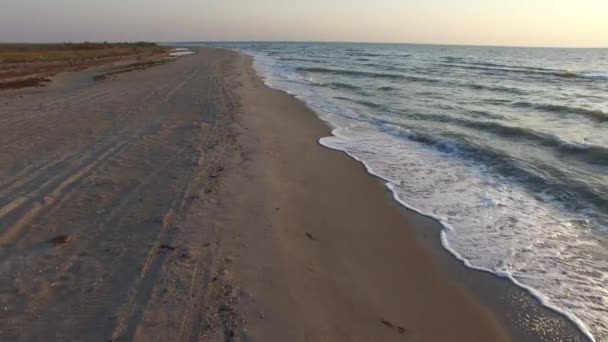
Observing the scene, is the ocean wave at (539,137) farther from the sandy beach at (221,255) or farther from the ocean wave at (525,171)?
the sandy beach at (221,255)

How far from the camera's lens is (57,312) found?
3.60 meters

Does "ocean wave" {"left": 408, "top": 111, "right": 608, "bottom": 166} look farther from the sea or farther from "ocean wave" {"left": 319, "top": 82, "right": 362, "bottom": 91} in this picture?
"ocean wave" {"left": 319, "top": 82, "right": 362, "bottom": 91}

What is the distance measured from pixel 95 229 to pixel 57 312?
1.78 meters

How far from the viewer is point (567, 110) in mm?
16656

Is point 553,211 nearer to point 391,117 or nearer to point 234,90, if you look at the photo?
point 391,117

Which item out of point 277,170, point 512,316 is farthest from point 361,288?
point 277,170

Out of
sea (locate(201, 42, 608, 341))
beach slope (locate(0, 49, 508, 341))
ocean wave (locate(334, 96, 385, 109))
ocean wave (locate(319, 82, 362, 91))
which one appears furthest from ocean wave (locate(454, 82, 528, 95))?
beach slope (locate(0, 49, 508, 341))

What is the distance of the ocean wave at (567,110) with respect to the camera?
1513 centimetres

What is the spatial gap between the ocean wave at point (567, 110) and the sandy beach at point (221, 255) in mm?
11927

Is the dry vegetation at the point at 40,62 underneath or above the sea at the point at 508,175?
above

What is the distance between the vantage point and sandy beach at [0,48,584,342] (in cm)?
365

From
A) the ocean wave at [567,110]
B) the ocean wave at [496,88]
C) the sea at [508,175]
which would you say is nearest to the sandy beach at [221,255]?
the sea at [508,175]

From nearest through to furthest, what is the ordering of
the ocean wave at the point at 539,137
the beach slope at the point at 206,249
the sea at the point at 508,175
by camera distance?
→ the beach slope at the point at 206,249, the sea at the point at 508,175, the ocean wave at the point at 539,137

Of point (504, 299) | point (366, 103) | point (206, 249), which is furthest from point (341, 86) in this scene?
point (504, 299)
